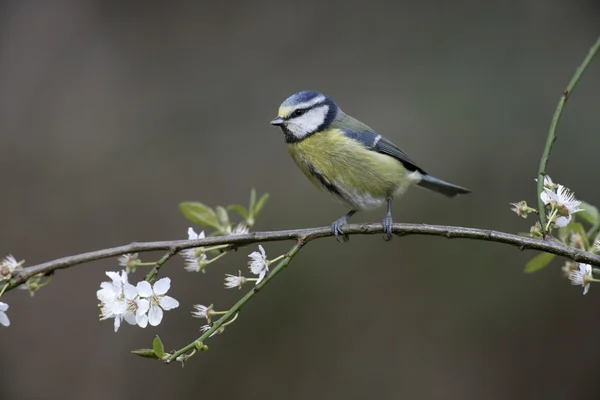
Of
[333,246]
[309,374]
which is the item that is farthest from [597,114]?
[309,374]

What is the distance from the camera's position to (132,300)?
54.0 inches

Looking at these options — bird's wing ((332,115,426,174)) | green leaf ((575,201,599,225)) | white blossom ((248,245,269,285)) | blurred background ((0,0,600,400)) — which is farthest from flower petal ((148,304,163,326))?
blurred background ((0,0,600,400))

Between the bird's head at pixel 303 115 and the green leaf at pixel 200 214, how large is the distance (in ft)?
2.62

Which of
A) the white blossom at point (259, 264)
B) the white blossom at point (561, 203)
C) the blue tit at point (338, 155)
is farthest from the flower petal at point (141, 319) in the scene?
the blue tit at point (338, 155)

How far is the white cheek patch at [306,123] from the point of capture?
97.6 inches

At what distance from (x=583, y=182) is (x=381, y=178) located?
249cm

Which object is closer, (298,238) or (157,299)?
(157,299)

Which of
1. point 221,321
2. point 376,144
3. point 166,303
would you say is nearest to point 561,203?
point 221,321

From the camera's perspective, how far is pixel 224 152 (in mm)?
5102

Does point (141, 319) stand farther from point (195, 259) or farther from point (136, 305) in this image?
point (195, 259)

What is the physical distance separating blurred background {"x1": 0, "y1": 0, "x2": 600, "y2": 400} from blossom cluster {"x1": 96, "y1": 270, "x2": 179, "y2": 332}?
2.48m

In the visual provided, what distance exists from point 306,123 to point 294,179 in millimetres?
2334

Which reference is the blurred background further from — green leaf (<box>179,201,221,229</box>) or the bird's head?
green leaf (<box>179,201,221,229</box>)

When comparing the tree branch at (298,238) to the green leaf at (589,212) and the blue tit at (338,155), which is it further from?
the blue tit at (338,155)
